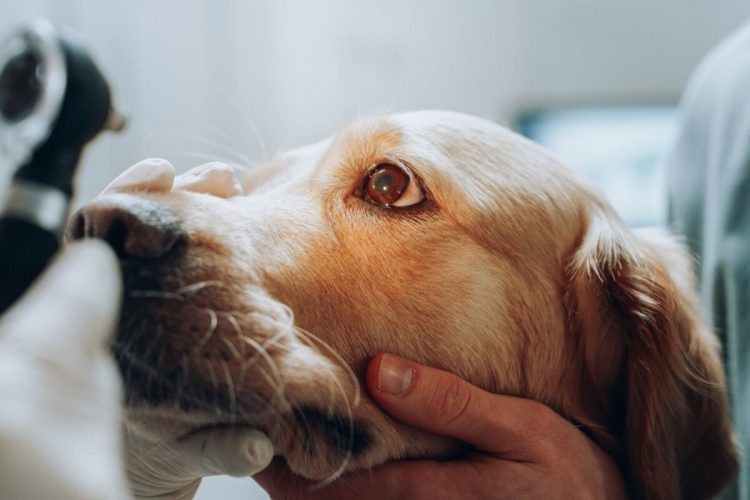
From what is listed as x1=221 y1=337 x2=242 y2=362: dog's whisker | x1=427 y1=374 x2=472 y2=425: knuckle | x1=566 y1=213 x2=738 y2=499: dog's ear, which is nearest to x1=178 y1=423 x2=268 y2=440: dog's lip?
x1=221 y1=337 x2=242 y2=362: dog's whisker

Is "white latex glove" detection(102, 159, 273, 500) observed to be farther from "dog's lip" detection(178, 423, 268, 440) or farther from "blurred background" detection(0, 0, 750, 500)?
"blurred background" detection(0, 0, 750, 500)

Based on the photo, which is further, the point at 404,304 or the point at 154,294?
the point at 404,304

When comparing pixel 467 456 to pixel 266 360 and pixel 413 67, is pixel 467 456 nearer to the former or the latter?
pixel 266 360

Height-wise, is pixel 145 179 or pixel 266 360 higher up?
pixel 145 179

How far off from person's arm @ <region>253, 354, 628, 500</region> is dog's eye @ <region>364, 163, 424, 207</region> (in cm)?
33

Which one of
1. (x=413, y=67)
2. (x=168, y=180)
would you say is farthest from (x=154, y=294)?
(x=413, y=67)

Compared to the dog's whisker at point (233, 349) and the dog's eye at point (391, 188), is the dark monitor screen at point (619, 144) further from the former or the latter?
the dog's whisker at point (233, 349)

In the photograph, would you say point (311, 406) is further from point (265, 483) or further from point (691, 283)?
point (691, 283)

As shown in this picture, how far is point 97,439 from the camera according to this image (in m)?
0.60

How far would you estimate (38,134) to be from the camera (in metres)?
0.64

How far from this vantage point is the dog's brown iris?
1.26 meters

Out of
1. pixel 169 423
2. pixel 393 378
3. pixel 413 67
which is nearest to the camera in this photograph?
pixel 169 423

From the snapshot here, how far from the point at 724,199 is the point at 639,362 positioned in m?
0.72

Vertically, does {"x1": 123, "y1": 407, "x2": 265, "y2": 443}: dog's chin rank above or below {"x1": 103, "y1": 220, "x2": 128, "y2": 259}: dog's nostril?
below
